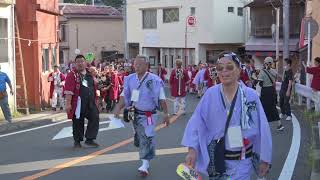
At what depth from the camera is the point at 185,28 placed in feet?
146

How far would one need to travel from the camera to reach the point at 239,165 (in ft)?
15.6

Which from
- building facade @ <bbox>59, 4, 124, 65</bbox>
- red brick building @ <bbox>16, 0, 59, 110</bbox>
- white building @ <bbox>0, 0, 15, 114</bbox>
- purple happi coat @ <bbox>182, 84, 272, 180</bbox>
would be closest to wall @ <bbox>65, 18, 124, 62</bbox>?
building facade @ <bbox>59, 4, 124, 65</bbox>

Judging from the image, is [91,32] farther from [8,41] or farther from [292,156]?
[292,156]

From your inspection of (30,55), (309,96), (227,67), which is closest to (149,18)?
(30,55)

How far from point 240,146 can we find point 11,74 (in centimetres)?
1572

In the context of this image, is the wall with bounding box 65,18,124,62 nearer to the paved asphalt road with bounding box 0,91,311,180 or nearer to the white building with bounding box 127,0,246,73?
the white building with bounding box 127,0,246,73

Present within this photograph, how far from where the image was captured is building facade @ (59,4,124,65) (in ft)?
171

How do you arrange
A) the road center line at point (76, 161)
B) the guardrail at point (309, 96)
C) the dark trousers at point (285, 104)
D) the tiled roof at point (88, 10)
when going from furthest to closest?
1. the tiled roof at point (88, 10)
2. the dark trousers at point (285, 104)
3. the guardrail at point (309, 96)
4. the road center line at point (76, 161)

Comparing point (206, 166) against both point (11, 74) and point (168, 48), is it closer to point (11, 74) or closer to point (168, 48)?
point (11, 74)

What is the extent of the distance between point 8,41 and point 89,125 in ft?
28.6

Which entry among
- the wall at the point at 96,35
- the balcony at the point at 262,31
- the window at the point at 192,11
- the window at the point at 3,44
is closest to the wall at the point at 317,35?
the window at the point at 3,44

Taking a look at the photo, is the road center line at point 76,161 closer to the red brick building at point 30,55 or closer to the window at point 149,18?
the red brick building at point 30,55

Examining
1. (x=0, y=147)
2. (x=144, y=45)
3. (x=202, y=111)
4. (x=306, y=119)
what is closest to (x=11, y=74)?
(x=0, y=147)

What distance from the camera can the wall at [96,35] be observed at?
52438 millimetres
